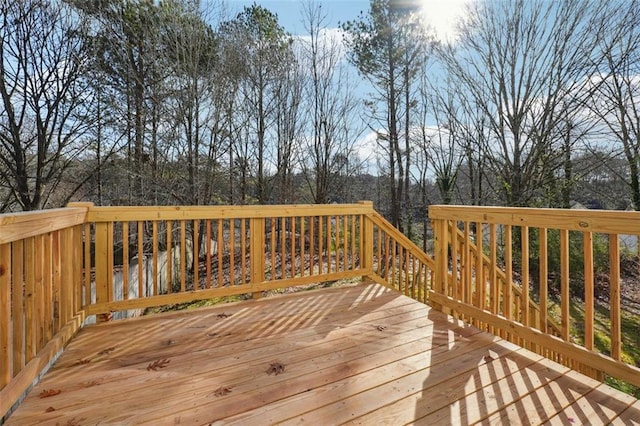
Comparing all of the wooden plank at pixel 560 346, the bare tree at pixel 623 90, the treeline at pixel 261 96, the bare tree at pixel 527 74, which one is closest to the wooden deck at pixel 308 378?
the wooden plank at pixel 560 346

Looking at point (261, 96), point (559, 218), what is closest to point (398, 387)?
point (559, 218)

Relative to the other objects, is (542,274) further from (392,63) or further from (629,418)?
(392,63)

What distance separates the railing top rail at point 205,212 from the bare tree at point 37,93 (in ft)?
16.9

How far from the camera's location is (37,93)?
5812mm

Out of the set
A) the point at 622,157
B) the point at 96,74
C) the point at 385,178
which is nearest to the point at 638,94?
the point at 622,157

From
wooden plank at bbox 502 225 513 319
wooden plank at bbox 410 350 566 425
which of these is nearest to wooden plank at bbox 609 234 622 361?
wooden plank at bbox 410 350 566 425

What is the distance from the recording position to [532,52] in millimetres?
5871

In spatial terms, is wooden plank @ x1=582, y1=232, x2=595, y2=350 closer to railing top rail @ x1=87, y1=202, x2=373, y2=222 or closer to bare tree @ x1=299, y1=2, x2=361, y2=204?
railing top rail @ x1=87, y1=202, x2=373, y2=222

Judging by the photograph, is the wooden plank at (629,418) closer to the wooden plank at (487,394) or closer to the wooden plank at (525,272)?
the wooden plank at (487,394)

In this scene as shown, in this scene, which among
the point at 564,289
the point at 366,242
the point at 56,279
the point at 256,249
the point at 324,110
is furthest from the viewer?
the point at 324,110

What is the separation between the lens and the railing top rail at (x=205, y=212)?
96.9 inches

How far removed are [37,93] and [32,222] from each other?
251 inches

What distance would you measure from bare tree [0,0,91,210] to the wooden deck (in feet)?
18.4

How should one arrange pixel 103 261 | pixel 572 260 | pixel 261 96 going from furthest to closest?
1. pixel 261 96
2. pixel 572 260
3. pixel 103 261
